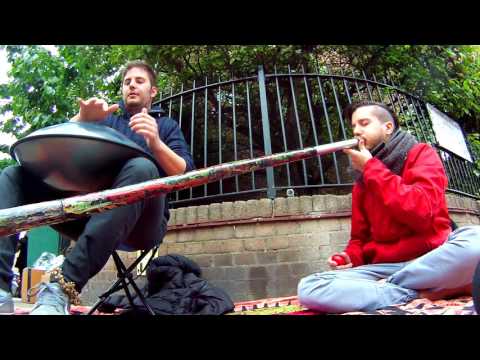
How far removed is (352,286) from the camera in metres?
1.65

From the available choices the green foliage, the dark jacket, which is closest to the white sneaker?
the dark jacket

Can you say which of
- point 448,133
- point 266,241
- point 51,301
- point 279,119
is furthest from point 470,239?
point 448,133

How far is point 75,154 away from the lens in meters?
1.30

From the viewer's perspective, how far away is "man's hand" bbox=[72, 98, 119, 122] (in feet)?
5.09

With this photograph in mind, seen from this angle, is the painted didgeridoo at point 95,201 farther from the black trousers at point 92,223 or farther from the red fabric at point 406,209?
the red fabric at point 406,209

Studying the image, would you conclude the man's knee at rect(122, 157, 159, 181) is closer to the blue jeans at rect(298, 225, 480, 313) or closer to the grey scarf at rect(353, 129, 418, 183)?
the blue jeans at rect(298, 225, 480, 313)

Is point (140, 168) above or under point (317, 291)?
above

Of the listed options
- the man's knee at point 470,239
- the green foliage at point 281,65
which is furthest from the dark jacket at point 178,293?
the green foliage at point 281,65

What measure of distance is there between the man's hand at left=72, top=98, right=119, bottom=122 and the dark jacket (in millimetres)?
952

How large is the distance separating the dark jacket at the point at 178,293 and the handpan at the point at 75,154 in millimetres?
839

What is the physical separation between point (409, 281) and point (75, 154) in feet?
4.41

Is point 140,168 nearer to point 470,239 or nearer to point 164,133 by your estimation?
point 164,133
